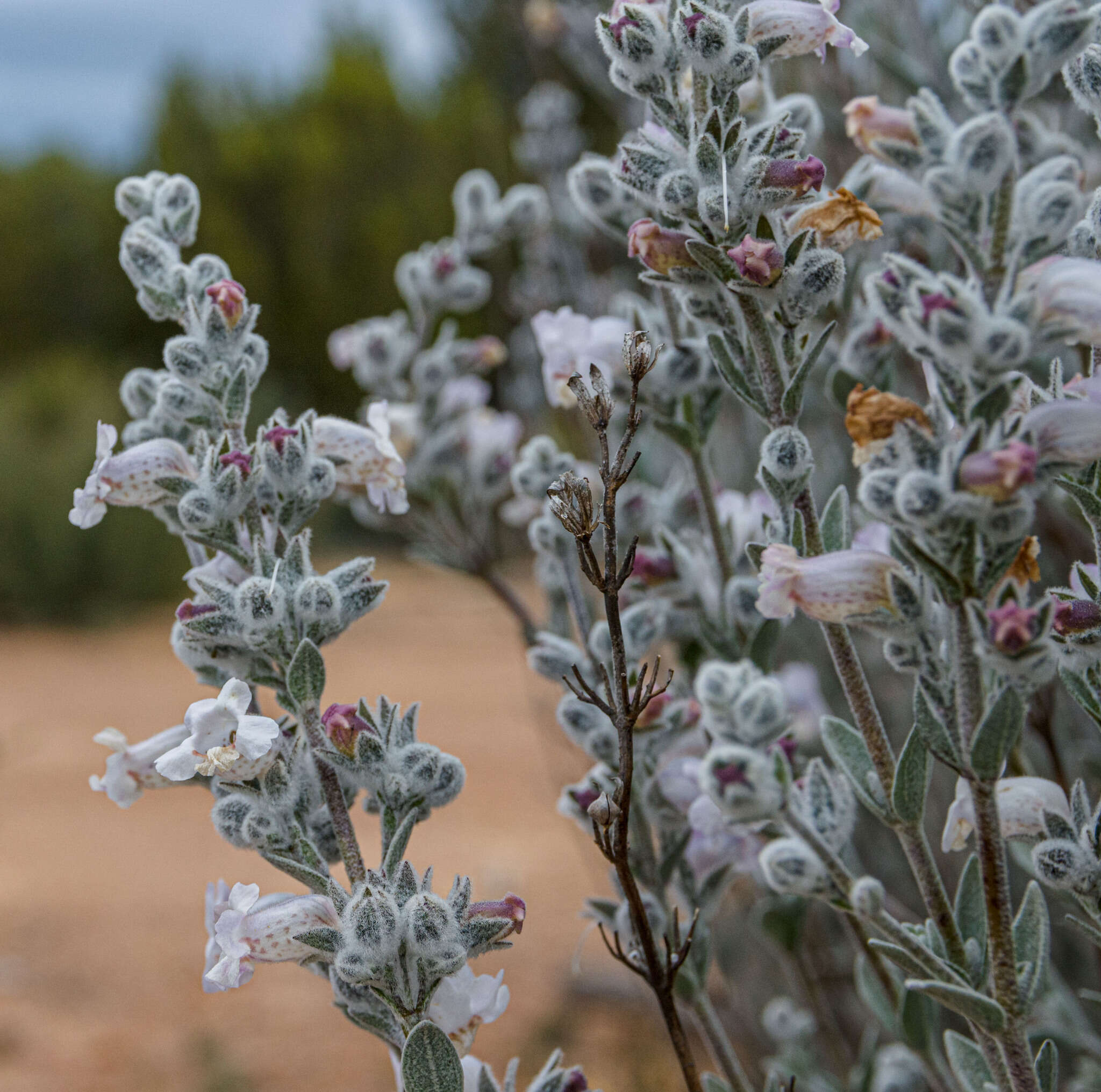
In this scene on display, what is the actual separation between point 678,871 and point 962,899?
13.5 inches

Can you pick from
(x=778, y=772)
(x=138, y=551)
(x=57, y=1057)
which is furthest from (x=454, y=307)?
(x=138, y=551)

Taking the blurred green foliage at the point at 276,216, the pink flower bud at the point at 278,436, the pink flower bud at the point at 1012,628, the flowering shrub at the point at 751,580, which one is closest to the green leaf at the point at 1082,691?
the flowering shrub at the point at 751,580

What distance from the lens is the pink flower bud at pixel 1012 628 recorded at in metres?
0.60

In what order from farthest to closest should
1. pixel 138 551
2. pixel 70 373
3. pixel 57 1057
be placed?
pixel 70 373, pixel 138 551, pixel 57 1057

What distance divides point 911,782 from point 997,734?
0.15 meters

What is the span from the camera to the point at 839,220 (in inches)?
32.3

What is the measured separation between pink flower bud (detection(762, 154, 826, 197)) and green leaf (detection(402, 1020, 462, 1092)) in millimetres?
583

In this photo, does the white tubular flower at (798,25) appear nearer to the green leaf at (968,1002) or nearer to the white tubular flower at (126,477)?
the white tubular flower at (126,477)

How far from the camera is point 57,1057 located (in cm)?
296

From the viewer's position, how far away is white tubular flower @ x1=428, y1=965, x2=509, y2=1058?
2.53ft

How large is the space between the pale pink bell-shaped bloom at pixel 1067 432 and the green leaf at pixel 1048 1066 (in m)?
0.43

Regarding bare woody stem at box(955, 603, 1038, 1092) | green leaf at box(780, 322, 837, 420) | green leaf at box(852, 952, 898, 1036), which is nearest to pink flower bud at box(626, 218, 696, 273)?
green leaf at box(780, 322, 837, 420)

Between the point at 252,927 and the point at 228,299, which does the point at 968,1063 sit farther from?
the point at 228,299

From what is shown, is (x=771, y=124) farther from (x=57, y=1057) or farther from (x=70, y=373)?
(x=70, y=373)
